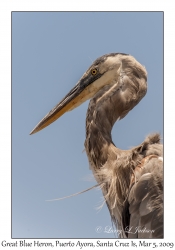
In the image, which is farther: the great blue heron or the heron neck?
the heron neck

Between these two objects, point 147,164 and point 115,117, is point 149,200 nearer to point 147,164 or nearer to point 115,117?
point 147,164

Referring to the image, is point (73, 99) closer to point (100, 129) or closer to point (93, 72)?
point (93, 72)

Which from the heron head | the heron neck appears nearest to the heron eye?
the heron head

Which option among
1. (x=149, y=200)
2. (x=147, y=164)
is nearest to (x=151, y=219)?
(x=149, y=200)

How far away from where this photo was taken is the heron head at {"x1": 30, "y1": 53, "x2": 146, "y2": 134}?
17.2ft

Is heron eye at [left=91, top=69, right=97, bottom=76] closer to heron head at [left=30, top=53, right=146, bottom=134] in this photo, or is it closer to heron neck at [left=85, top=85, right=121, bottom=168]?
heron head at [left=30, top=53, right=146, bottom=134]

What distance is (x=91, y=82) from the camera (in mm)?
5312

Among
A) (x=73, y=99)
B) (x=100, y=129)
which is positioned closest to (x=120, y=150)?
(x=100, y=129)

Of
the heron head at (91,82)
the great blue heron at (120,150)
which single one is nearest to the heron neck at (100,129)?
the great blue heron at (120,150)

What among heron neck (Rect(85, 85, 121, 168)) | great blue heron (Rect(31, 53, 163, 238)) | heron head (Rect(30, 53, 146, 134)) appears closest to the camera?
great blue heron (Rect(31, 53, 163, 238))

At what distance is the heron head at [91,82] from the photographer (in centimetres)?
524

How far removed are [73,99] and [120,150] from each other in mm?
721

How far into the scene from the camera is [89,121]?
506 centimetres

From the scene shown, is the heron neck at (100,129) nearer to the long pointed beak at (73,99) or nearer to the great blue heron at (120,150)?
the great blue heron at (120,150)
